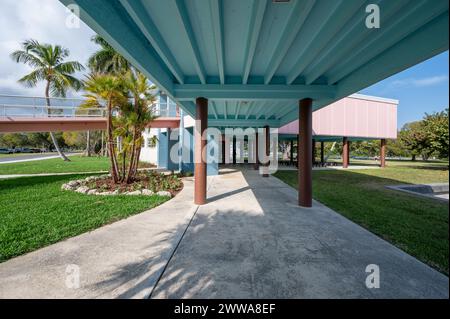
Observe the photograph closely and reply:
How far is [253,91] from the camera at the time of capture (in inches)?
240

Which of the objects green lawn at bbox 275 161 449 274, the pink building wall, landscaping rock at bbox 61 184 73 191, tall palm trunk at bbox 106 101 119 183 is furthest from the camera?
the pink building wall

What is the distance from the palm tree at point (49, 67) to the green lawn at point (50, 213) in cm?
1935

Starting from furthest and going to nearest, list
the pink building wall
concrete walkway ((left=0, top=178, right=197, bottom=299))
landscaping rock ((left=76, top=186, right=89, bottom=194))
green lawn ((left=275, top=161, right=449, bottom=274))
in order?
the pink building wall, landscaping rock ((left=76, top=186, right=89, bottom=194)), green lawn ((left=275, top=161, right=449, bottom=274)), concrete walkway ((left=0, top=178, right=197, bottom=299))

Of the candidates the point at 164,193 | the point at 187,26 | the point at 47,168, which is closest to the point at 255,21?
the point at 187,26

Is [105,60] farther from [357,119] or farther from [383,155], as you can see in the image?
[383,155]

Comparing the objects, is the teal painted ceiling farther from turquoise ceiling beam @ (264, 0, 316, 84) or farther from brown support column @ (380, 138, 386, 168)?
brown support column @ (380, 138, 386, 168)

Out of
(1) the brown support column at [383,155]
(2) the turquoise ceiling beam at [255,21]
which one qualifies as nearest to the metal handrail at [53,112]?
(2) the turquoise ceiling beam at [255,21]

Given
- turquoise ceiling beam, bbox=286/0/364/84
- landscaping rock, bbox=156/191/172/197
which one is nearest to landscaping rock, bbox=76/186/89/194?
landscaping rock, bbox=156/191/172/197

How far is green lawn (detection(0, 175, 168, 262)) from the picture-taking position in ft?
12.8

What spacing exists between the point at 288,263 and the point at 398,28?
4618 mm

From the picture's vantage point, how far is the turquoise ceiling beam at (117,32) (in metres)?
2.62

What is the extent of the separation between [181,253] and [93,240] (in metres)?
2.01

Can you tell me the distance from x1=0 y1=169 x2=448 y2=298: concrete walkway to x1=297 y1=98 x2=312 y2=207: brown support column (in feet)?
4.67
